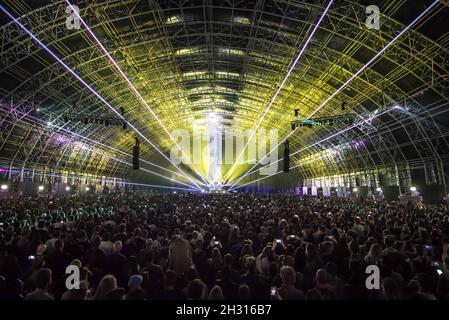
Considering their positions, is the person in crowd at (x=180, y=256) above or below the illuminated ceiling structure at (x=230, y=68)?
below

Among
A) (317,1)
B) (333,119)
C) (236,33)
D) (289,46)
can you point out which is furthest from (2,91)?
(333,119)

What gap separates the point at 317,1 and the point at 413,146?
17475 mm

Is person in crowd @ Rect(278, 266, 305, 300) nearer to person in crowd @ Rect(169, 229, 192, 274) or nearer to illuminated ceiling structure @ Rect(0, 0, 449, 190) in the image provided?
person in crowd @ Rect(169, 229, 192, 274)

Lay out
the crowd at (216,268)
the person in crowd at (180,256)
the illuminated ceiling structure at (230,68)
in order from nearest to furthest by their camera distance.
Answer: the crowd at (216,268) < the person in crowd at (180,256) < the illuminated ceiling structure at (230,68)

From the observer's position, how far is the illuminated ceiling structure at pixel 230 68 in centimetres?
1908

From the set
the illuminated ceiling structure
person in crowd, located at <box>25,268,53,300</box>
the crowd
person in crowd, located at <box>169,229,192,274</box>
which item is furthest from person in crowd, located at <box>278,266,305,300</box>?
the illuminated ceiling structure

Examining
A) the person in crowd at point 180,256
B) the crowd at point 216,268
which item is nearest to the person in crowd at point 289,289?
the crowd at point 216,268

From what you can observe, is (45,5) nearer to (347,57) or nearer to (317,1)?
(317,1)

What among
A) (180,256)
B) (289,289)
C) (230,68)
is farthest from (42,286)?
(230,68)

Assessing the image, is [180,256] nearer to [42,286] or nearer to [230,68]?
[42,286]

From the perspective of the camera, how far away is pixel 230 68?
102 ft

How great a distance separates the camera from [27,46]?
2047 cm

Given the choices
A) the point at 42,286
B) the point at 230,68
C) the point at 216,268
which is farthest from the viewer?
the point at 230,68

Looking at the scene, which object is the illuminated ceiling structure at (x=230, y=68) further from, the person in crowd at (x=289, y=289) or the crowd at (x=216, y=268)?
the person in crowd at (x=289, y=289)
